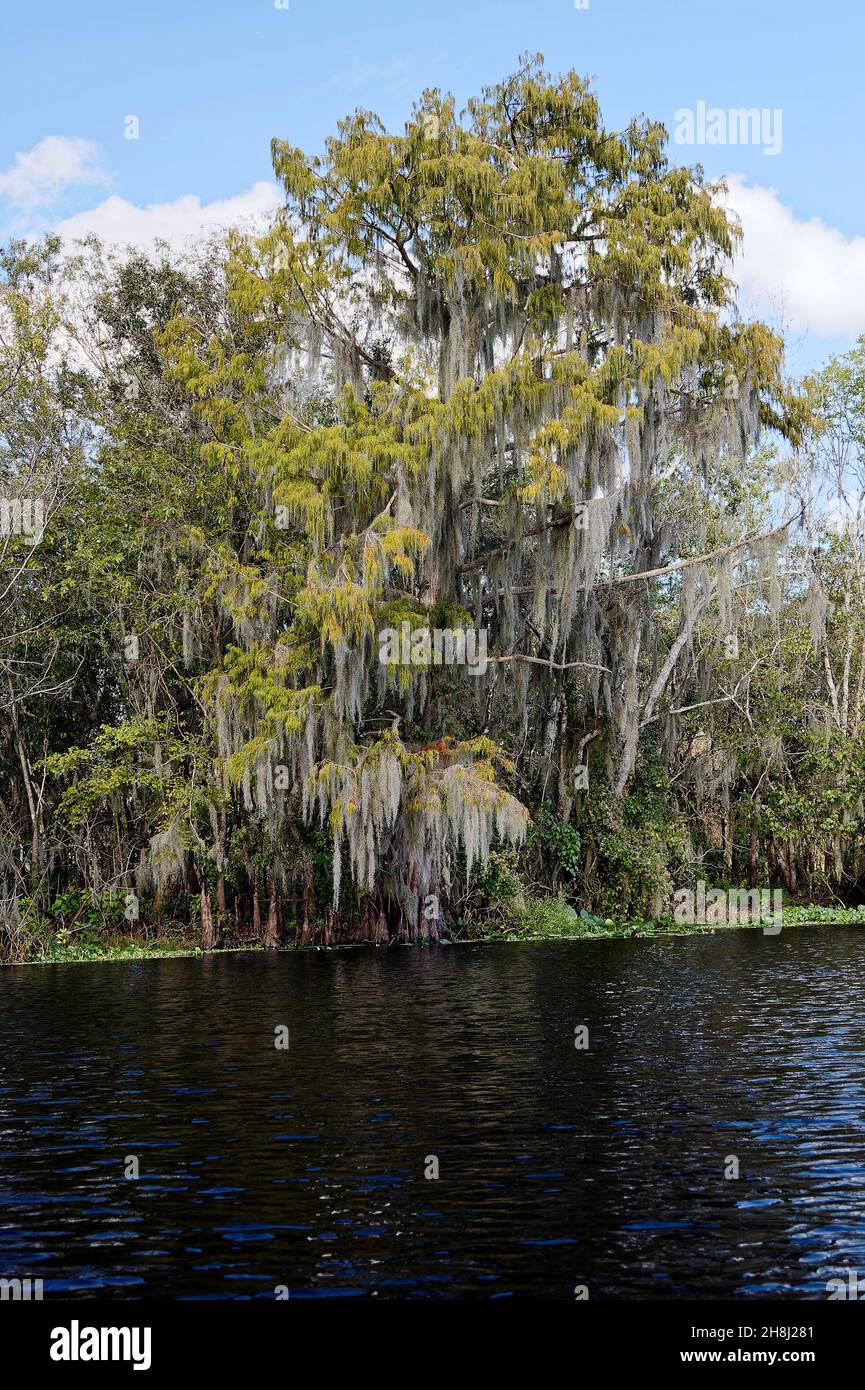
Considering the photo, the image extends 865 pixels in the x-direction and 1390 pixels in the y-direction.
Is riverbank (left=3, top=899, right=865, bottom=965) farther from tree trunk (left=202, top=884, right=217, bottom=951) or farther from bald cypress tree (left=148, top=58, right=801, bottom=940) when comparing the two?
bald cypress tree (left=148, top=58, right=801, bottom=940)

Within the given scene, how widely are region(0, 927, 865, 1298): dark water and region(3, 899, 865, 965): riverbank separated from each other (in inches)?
347

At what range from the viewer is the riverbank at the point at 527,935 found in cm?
2617

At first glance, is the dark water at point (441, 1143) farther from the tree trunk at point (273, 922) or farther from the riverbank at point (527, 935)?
the tree trunk at point (273, 922)

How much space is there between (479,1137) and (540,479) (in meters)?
15.4

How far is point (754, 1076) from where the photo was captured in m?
11.4

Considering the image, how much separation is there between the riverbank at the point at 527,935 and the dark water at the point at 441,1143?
8809mm

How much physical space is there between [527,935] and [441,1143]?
61.0ft

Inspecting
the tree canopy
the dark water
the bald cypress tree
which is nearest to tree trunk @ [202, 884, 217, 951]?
the tree canopy

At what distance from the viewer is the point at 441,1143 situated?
923 cm

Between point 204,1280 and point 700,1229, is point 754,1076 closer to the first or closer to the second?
point 700,1229

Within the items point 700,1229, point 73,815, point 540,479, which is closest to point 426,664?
point 540,479

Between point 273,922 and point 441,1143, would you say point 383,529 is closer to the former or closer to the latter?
point 273,922

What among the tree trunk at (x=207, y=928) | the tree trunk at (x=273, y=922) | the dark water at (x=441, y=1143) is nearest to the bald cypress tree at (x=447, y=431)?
the tree trunk at (x=273, y=922)

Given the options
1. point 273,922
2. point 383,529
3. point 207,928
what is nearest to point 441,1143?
point 383,529
